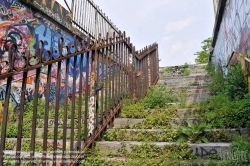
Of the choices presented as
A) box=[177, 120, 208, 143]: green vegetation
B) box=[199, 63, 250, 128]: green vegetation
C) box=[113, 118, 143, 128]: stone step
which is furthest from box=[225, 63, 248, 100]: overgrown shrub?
box=[113, 118, 143, 128]: stone step

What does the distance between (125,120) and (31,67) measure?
211 cm

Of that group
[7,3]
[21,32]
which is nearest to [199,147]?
[21,32]

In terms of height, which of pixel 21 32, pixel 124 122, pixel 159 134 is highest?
pixel 21 32

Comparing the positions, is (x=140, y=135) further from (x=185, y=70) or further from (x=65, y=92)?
(x=185, y=70)

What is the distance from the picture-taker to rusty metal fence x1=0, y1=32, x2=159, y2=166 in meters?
1.72

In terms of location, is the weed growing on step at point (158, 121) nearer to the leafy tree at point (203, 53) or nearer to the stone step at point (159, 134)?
the stone step at point (159, 134)

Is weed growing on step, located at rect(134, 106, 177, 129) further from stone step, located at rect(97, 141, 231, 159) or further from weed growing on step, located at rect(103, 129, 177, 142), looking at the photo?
stone step, located at rect(97, 141, 231, 159)

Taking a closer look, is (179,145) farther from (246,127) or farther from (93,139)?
(93,139)

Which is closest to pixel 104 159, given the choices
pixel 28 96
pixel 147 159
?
pixel 147 159

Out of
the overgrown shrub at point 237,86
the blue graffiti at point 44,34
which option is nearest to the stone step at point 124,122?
the overgrown shrub at point 237,86

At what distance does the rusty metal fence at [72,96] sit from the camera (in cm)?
172

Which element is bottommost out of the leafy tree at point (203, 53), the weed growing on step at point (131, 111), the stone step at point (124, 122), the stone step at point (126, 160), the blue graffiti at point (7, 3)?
the stone step at point (126, 160)

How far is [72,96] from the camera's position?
2434 millimetres

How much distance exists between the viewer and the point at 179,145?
255cm
